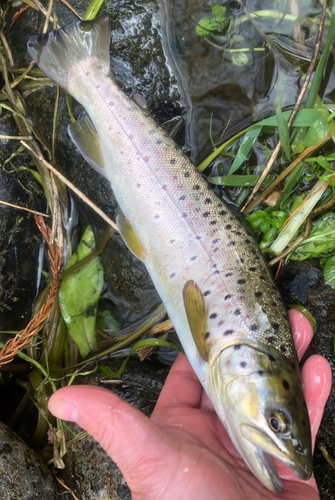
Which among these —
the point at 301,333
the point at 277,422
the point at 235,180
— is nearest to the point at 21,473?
the point at 277,422

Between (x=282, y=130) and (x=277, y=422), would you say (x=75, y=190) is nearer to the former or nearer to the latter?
(x=282, y=130)

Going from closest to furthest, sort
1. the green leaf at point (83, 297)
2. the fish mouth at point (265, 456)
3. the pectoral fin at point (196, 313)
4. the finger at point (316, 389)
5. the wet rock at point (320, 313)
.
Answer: the fish mouth at point (265, 456), the pectoral fin at point (196, 313), the finger at point (316, 389), the wet rock at point (320, 313), the green leaf at point (83, 297)

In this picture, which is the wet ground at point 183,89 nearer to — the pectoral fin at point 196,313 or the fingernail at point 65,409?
the pectoral fin at point 196,313

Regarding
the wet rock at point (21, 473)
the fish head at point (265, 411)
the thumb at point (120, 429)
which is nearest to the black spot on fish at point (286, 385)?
the fish head at point (265, 411)

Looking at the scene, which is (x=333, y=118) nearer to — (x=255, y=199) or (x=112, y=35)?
(x=255, y=199)

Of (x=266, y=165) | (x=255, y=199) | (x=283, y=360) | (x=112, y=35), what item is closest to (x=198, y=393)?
(x=283, y=360)

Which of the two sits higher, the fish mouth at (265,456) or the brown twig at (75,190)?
the brown twig at (75,190)

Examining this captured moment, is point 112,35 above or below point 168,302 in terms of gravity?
above
